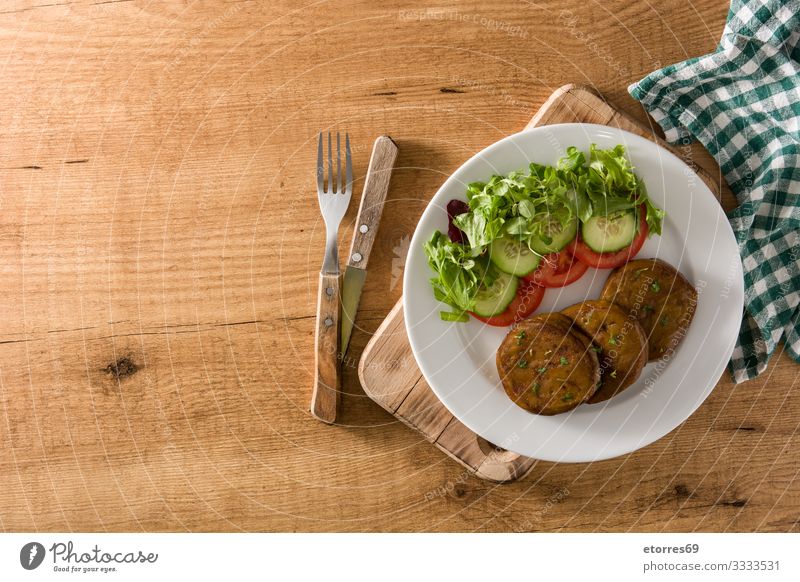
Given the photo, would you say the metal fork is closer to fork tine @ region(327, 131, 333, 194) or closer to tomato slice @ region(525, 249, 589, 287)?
fork tine @ region(327, 131, 333, 194)

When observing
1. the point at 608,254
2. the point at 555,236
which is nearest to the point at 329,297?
the point at 555,236

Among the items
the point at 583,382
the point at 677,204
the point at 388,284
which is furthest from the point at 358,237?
the point at 677,204

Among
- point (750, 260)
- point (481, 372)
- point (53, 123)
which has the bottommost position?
point (481, 372)

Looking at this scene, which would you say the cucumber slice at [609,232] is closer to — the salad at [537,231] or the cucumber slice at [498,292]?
the salad at [537,231]

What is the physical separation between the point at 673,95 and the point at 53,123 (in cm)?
171

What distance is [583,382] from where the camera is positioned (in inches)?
53.8

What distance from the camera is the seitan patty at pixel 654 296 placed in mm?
1411

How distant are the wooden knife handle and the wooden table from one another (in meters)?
0.04

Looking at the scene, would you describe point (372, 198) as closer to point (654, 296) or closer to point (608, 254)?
point (608, 254)

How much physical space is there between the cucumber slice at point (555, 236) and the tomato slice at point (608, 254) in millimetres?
25

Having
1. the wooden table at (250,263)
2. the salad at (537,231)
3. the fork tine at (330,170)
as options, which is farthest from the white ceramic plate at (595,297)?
the fork tine at (330,170)

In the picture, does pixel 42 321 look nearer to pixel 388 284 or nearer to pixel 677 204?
pixel 388 284

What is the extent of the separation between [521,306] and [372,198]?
49 centimetres

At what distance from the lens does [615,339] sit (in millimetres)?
1344
